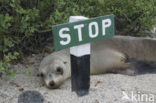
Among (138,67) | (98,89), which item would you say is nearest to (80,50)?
(98,89)

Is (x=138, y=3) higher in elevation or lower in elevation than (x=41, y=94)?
higher

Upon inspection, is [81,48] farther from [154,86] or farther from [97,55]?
[97,55]

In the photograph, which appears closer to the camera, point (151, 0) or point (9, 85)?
point (9, 85)

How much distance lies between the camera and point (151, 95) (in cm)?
322

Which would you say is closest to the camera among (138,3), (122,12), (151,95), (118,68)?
(151,95)

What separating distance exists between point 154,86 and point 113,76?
648 millimetres

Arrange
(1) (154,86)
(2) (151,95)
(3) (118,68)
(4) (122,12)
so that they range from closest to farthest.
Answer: (2) (151,95) < (1) (154,86) < (3) (118,68) < (4) (122,12)

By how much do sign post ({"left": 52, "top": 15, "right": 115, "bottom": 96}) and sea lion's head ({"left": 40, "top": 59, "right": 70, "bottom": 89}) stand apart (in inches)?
20.0

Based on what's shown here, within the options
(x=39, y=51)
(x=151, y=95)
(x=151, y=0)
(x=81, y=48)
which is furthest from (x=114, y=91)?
(x=151, y=0)

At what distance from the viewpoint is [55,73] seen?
147 inches

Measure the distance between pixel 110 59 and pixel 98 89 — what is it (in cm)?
109

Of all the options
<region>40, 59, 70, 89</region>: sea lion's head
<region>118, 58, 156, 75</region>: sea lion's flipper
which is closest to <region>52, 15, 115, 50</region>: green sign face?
<region>40, 59, 70, 89</region>: sea lion's head

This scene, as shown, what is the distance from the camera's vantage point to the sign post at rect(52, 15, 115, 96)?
2656 mm

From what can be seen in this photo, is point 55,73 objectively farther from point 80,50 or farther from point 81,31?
point 81,31
